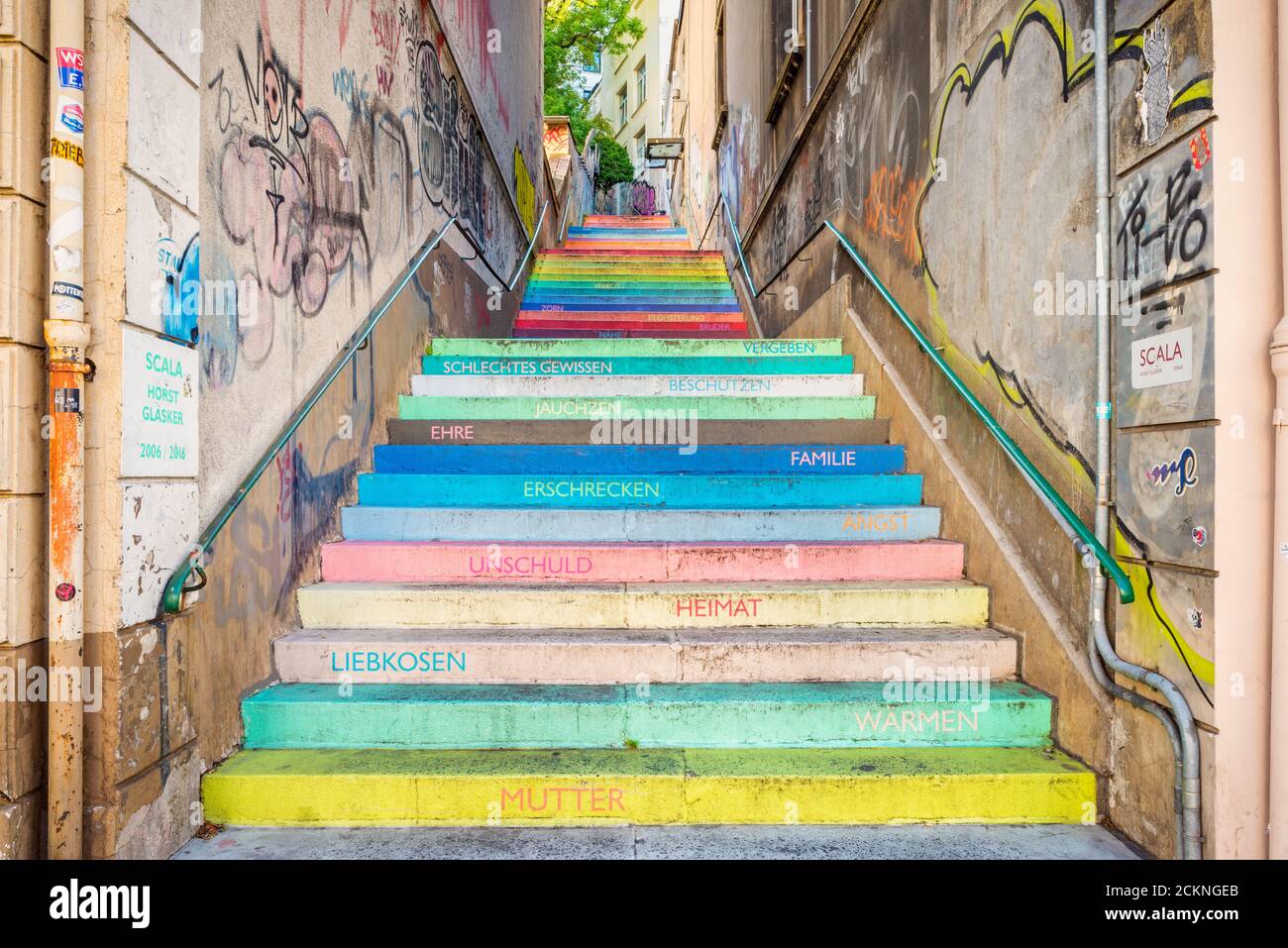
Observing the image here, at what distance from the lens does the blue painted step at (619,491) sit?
3.79 meters

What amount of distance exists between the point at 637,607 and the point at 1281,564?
207cm

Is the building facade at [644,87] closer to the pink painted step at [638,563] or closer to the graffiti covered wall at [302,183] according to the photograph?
the graffiti covered wall at [302,183]

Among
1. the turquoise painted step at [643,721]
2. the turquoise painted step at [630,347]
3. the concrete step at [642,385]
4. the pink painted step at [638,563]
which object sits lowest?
the turquoise painted step at [643,721]

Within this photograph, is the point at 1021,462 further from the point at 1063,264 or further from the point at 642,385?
the point at 642,385

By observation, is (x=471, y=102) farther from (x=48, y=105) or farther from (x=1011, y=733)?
(x=1011, y=733)

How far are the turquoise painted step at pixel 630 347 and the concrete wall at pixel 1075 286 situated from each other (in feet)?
2.19

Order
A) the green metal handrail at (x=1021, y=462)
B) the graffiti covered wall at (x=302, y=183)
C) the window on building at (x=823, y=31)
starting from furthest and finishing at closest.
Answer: the window on building at (x=823, y=31) → the graffiti covered wall at (x=302, y=183) → the green metal handrail at (x=1021, y=462)

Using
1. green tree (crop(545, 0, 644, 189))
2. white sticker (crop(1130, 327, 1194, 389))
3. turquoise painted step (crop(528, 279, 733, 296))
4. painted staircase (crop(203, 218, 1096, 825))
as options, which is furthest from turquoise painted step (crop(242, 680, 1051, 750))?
green tree (crop(545, 0, 644, 189))

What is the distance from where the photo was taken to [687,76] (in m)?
16.9

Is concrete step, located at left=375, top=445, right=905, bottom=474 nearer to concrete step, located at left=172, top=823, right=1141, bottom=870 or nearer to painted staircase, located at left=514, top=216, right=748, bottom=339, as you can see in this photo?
concrete step, located at left=172, top=823, right=1141, bottom=870

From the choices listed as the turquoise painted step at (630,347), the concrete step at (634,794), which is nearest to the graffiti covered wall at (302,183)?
the turquoise painted step at (630,347)

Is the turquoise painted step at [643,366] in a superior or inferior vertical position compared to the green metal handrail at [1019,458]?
superior

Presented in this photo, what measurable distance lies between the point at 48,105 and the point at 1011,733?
3478 mm

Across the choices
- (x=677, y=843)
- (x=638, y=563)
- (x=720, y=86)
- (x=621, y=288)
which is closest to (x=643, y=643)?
(x=638, y=563)
